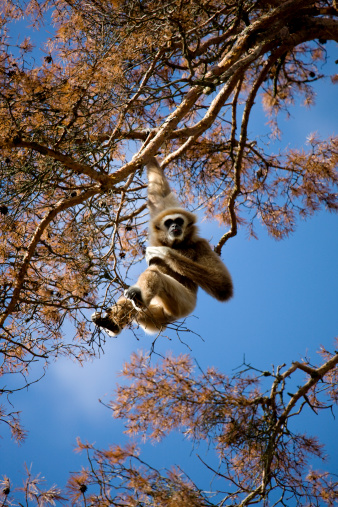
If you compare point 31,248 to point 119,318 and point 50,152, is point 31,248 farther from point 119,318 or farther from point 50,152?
point 119,318

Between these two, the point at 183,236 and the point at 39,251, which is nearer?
the point at 39,251

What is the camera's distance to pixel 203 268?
5.88 meters

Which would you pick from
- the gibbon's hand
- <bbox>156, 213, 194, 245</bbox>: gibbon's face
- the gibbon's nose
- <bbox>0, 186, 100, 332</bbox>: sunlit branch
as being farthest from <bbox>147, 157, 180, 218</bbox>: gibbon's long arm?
<bbox>0, 186, 100, 332</bbox>: sunlit branch

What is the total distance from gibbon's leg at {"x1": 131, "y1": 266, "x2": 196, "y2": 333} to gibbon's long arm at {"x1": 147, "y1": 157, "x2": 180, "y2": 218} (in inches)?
50.7

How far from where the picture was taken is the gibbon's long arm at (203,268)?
5.76 meters

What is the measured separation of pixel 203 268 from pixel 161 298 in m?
0.66

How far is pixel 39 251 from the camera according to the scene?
5.69 m

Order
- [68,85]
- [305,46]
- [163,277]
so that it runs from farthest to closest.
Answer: [305,46]
[163,277]
[68,85]

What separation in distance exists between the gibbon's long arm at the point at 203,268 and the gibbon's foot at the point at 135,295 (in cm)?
80

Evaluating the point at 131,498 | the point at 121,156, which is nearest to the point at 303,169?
the point at 121,156

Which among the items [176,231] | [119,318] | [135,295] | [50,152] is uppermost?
[176,231]

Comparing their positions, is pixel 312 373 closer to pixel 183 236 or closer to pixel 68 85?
pixel 183 236

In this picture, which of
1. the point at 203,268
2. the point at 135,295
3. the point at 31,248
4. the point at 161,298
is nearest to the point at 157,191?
the point at 203,268

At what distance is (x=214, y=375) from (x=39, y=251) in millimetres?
2590
